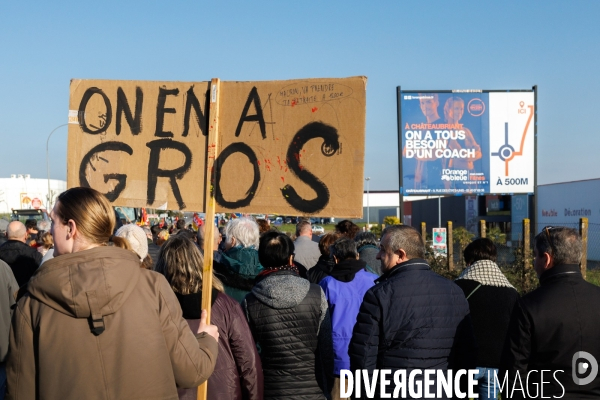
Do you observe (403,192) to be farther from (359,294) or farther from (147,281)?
(147,281)

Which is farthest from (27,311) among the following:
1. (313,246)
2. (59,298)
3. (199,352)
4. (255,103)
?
(313,246)

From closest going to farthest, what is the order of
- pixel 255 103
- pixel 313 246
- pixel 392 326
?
pixel 392 326, pixel 255 103, pixel 313 246

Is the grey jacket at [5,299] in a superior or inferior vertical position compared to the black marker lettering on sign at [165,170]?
inferior

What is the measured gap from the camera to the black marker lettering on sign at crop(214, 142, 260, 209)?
430 cm

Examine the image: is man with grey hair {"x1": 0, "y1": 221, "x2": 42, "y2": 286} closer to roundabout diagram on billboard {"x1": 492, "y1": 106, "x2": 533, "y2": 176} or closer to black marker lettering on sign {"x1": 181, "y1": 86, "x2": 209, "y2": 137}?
black marker lettering on sign {"x1": 181, "y1": 86, "x2": 209, "y2": 137}

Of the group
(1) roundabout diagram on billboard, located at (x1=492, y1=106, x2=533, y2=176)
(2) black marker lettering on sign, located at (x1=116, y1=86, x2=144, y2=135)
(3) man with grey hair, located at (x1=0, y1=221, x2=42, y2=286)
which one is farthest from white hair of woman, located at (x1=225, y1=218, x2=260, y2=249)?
(1) roundabout diagram on billboard, located at (x1=492, y1=106, x2=533, y2=176)

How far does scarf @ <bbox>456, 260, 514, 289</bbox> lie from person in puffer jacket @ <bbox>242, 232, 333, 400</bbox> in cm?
149

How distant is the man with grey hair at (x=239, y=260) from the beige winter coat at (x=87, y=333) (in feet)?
8.60

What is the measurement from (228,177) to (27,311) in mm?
1972

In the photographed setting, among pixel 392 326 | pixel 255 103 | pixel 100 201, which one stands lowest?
pixel 392 326

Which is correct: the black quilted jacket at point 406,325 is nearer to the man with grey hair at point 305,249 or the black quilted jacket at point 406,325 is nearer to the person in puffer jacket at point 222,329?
the person in puffer jacket at point 222,329

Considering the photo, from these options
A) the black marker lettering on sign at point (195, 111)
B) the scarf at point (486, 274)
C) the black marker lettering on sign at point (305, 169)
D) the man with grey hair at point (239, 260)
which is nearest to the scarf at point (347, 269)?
the man with grey hair at point (239, 260)

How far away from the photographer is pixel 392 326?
3895 millimetres

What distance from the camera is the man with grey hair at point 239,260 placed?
5430 millimetres
